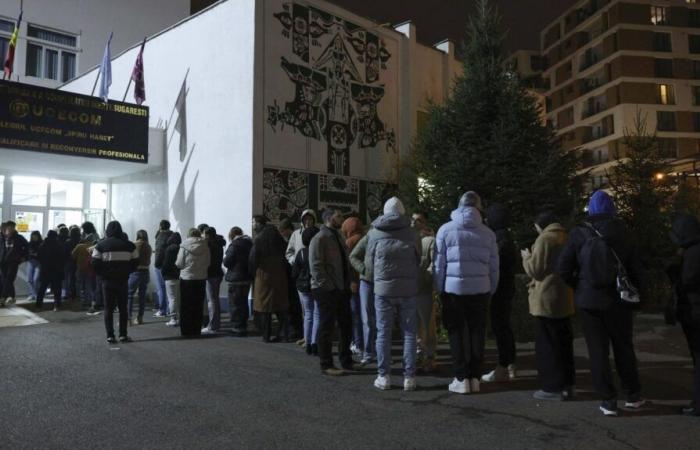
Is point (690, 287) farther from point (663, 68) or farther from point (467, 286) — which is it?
point (663, 68)

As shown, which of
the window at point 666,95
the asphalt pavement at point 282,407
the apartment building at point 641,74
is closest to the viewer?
the asphalt pavement at point 282,407

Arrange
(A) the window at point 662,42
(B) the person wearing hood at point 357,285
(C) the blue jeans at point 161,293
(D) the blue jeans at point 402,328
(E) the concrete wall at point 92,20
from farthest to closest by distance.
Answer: (A) the window at point 662,42, (E) the concrete wall at point 92,20, (C) the blue jeans at point 161,293, (B) the person wearing hood at point 357,285, (D) the blue jeans at point 402,328

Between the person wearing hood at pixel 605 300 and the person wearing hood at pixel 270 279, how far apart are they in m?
4.95

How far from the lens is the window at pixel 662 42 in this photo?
175ft

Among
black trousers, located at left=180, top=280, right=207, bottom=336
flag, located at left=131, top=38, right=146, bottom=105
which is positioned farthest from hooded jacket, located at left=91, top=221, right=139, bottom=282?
flag, located at left=131, top=38, right=146, bottom=105

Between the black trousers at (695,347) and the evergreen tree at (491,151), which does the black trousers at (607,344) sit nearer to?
the black trousers at (695,347)

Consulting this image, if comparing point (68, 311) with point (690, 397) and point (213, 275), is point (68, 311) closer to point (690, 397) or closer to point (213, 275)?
point (213, 275)

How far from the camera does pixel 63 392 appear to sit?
5566 millimetres

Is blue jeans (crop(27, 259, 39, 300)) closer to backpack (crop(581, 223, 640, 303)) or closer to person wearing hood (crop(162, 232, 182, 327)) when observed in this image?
person wearing hood (crop(162, 232, 182, 327))

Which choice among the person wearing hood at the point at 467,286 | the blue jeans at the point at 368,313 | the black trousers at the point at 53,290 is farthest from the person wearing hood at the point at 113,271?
the person wearing hood at the point at 467,286

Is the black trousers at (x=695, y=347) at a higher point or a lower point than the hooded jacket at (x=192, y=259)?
lower

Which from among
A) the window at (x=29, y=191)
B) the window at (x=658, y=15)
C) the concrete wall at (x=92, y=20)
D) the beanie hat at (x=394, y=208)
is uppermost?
the window at (x=658, y=15)

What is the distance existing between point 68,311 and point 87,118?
4663mm

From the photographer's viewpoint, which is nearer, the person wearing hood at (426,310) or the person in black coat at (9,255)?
the person wearing hood at (426,310)
